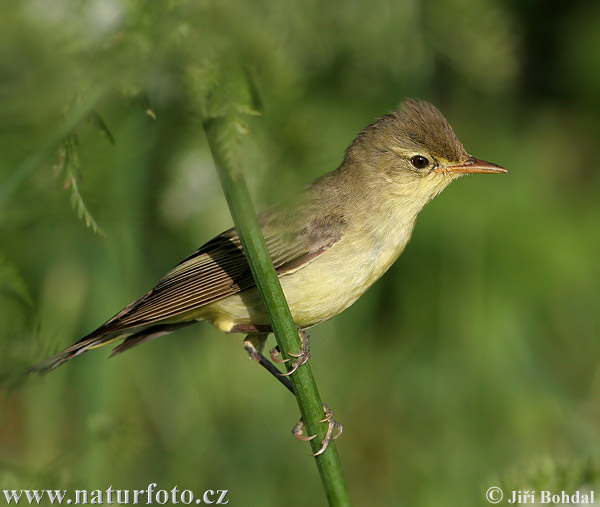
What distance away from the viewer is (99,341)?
3111mm

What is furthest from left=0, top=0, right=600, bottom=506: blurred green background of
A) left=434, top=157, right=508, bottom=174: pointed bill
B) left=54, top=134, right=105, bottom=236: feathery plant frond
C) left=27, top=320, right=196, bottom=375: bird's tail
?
left=434, top=157, right=508, bottom=174: pointed bill

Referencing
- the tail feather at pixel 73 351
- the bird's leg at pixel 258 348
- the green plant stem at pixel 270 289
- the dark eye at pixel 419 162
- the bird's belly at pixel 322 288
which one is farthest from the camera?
the bird's leg at pixel 258 348

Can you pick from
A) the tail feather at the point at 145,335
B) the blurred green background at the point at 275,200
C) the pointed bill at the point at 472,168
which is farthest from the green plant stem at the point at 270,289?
the pointed bill at the point at 472,168

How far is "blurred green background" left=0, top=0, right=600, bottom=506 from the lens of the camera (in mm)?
2242

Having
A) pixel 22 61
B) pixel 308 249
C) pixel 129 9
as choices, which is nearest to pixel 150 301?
pixel 308 249

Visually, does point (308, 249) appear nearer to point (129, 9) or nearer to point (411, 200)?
point (411, 200)

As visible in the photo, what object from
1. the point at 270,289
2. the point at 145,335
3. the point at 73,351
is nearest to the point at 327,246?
the point at 145,335

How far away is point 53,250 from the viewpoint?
4105mm

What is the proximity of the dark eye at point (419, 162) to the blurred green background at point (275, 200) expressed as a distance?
1.15 ft

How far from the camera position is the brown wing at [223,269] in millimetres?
3145

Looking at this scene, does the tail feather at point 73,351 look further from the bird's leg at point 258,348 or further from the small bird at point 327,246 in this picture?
the bird's leg at point 258,348

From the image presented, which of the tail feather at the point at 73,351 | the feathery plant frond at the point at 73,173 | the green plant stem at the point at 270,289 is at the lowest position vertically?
the green plant stem at the point at 270,289

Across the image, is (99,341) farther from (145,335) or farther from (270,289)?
(270,289)

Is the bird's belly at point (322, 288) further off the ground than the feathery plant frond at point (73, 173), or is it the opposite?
the bird's belly at point (322, 288)
